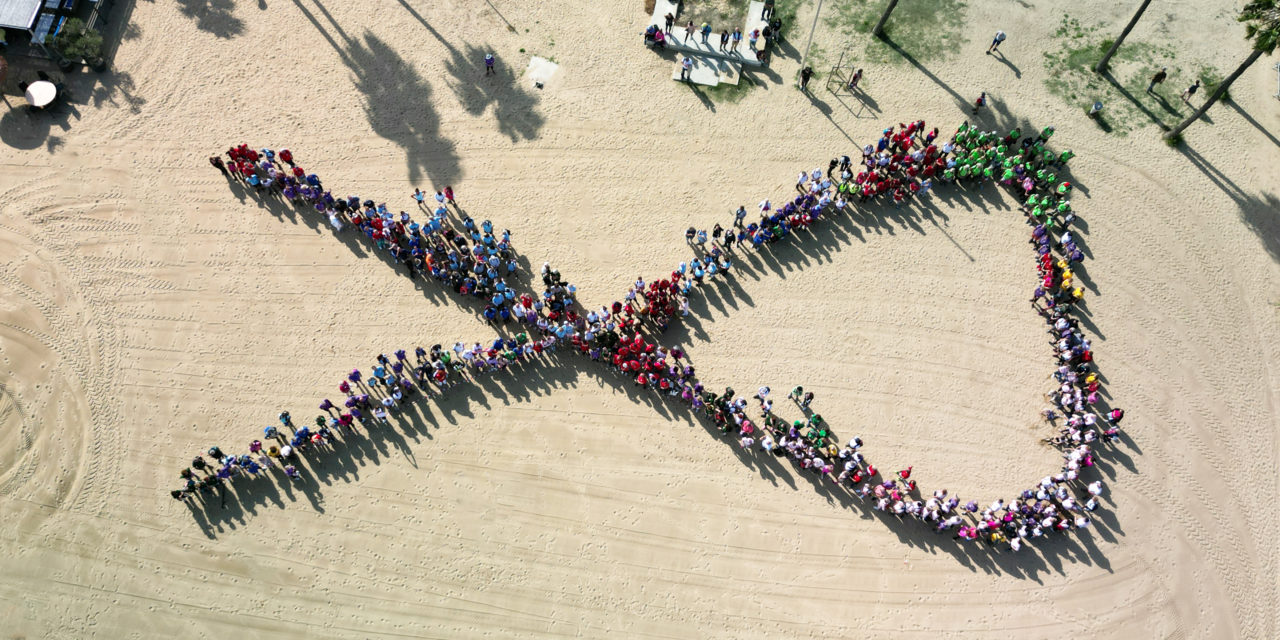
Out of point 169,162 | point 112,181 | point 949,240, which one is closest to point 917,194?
point 949,240

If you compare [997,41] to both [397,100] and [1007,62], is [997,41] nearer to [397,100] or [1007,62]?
[1007,62]

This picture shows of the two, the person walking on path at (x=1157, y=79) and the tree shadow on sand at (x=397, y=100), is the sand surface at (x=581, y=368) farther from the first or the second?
the person walking on path at (x=1157, y=79)

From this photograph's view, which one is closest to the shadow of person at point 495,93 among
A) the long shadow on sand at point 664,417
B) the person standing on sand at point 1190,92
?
the long shadow on sand at point 664,417

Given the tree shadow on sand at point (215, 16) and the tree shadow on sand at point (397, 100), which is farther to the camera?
the tree shadow on sand at point (215, 16)

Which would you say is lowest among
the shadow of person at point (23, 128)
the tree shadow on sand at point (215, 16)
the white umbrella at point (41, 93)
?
the shadow of person at point (23, 128)

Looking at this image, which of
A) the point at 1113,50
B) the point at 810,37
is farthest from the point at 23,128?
the point at 1113,50

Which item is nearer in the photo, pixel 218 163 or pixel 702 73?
pixel 218 163
